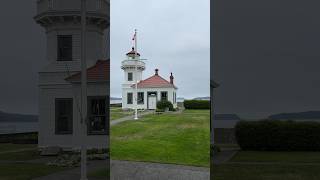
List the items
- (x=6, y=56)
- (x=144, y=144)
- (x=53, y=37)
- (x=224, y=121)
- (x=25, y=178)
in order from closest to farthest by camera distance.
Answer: (x=144, y=144) < (x=25, y=178) < (x=53, y=37) < (x=6, y=56) < (x=224, y=121)

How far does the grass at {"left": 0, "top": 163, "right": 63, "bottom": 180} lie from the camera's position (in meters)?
11.2

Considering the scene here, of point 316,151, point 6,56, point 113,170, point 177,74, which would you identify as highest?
point 6,56

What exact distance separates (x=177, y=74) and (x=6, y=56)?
1379 cm

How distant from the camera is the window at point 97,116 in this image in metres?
10.3

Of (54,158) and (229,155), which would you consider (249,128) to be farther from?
(54,158)

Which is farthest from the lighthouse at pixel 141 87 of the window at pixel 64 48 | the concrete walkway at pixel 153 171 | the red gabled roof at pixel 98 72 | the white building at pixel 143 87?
the window at pixel 64 48

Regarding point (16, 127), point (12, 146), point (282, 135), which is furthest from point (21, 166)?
point (282, 135)

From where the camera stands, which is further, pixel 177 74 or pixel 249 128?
pixel 249 128

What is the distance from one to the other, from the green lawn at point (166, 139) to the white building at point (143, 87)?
256 millimetres

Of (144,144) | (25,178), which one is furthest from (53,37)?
(144,144)

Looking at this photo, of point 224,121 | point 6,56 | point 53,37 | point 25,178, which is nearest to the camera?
point 25,178

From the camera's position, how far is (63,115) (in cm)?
1513

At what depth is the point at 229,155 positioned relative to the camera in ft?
56.6

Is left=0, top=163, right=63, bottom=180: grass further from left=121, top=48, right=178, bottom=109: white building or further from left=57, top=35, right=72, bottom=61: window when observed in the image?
left=121, top=48, right=178, bottom=109: white building
